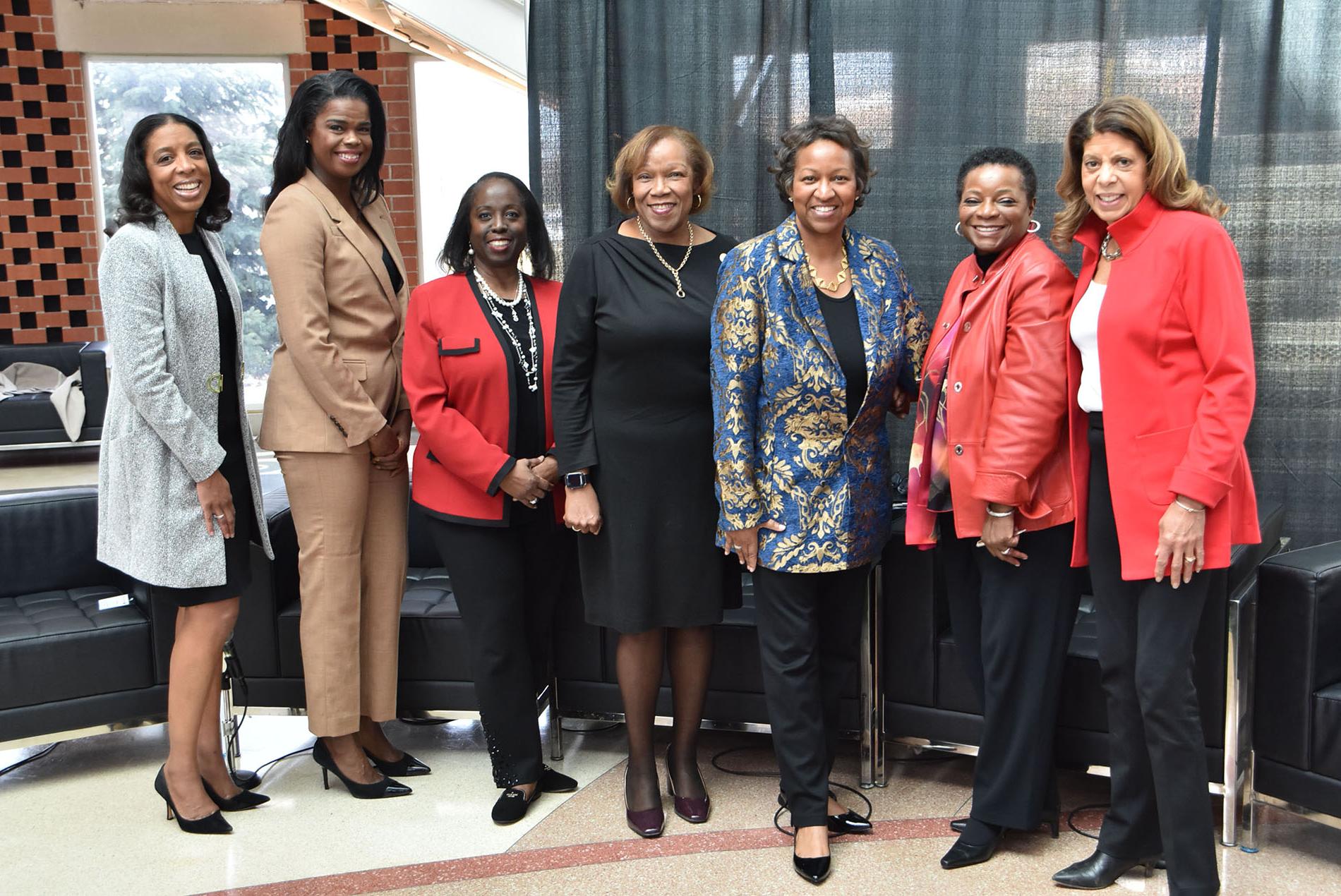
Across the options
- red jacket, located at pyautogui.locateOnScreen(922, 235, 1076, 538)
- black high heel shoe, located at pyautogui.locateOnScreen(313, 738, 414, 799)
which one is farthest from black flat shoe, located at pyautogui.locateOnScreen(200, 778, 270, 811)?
red jacket, located at pyautogui.locateOnScreen(922, 235, 1076, 538)

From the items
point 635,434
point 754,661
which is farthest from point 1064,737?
point 635,434

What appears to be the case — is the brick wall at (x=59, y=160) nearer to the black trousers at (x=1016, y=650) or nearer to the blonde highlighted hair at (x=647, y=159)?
the blonde highlighted hair at (x=647, y=159)

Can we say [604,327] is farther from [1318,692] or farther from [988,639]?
[1318,692]

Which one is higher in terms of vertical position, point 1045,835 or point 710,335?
point 710,335

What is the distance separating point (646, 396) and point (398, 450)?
769mm

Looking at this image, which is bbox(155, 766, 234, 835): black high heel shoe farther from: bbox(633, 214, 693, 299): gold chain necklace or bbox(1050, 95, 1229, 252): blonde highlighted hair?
bbox(1050, 95, 1229, 252): blonde highlighted hair

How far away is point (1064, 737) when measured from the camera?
2.88 m

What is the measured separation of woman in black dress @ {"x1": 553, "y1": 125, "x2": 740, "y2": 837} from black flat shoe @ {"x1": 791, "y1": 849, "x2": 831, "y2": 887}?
1.95ft

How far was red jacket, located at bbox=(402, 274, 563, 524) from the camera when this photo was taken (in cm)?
283

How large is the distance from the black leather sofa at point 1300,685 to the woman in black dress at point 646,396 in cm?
127

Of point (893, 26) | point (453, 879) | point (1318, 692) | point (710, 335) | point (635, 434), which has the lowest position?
point (453, 879)

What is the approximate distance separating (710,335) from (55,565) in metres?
2.28

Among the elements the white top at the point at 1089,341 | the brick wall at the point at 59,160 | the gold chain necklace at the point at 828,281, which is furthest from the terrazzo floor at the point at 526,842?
the brick wall at the point at 59,160

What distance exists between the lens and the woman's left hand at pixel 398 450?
119 inches
